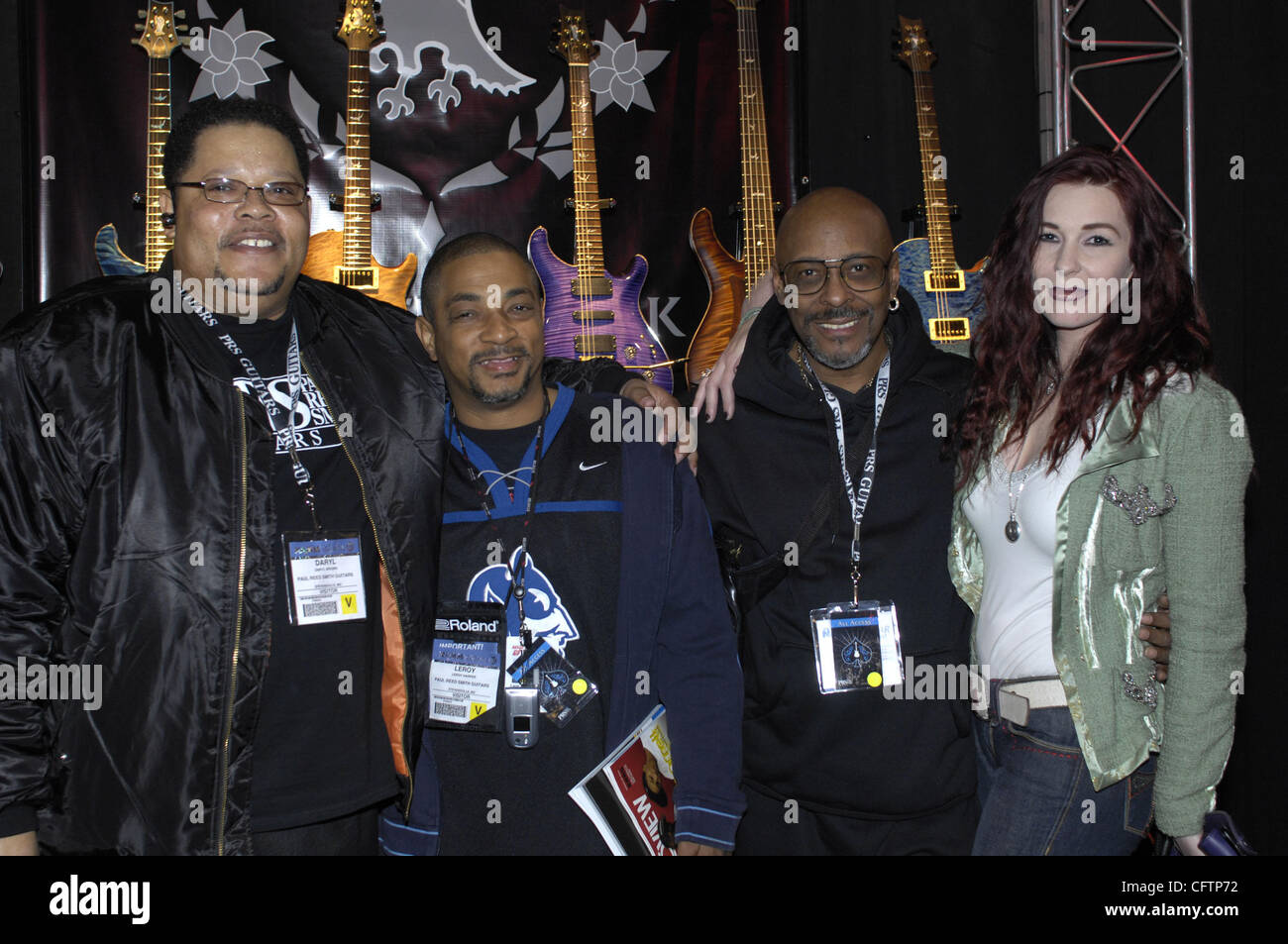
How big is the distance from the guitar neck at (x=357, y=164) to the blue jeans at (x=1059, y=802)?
9.45ft

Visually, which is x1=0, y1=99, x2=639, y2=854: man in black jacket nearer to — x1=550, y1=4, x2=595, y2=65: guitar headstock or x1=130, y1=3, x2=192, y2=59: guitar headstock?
x1=130, y1=3, x2=192, y2=59: guitar headstock

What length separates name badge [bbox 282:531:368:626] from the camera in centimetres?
183

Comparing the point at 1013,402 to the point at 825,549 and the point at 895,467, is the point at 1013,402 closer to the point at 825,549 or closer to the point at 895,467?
the point at 895,467

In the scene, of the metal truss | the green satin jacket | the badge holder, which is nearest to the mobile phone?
the badge holder

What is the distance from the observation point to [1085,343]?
2.01 metres

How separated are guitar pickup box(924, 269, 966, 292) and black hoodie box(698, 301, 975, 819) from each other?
1.86 m

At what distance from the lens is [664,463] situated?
216 centimetres

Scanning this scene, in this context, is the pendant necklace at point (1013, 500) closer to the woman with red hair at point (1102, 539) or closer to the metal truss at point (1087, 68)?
the woman with red hair at point (1102, 539)

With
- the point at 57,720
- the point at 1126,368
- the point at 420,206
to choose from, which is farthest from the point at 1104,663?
the point at 420,206

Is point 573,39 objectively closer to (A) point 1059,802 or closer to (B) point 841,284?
(B) point 841,284

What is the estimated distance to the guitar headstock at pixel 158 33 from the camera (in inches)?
137

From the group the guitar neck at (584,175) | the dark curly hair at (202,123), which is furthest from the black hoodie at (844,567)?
the guitar neck at (584,175)

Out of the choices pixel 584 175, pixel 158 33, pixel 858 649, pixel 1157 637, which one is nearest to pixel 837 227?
pixel 858 649

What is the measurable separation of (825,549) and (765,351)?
53 centimetres
